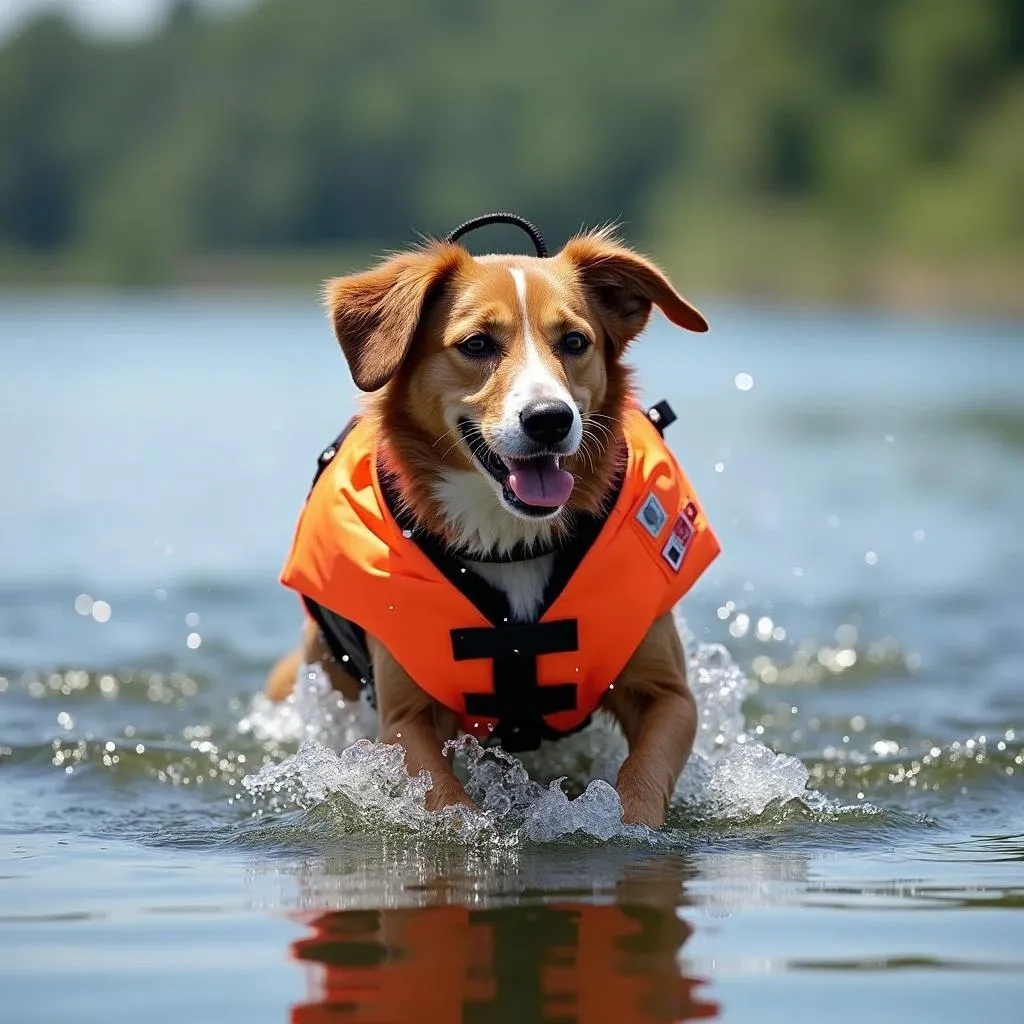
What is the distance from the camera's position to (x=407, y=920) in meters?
4.92

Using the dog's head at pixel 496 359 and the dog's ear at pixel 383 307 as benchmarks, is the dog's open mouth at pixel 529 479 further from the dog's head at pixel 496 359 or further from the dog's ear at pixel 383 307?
the dog's ear at pixel 383 307

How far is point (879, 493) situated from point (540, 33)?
114m

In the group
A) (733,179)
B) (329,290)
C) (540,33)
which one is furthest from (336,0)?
(329,290)

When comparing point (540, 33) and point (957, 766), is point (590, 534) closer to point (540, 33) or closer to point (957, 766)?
point (957, 766)

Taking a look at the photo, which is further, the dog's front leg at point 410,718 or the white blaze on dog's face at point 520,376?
the dog's front leg at point 410,718

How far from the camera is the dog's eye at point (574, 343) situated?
19.5 feet

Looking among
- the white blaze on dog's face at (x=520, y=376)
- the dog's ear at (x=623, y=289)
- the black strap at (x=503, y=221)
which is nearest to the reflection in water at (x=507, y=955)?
the white blaze on dog's face at (x=520, y=376)

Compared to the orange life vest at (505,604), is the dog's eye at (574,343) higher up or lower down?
higher up

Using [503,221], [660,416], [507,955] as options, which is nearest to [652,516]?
[660,416]

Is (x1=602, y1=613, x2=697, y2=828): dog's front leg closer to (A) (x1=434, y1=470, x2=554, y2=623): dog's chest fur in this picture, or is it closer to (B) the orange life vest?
(B) the orange life vest

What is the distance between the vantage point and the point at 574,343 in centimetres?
596

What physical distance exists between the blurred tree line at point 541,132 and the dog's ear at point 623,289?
41.3 metres

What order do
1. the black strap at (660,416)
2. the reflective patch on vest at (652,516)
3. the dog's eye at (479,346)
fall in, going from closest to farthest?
the dog's eye at (479,346), the reflective patch on vest at (652,516), the black strap at (660,416)

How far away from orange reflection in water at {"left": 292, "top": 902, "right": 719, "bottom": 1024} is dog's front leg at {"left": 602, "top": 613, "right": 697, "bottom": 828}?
3.21 ft
